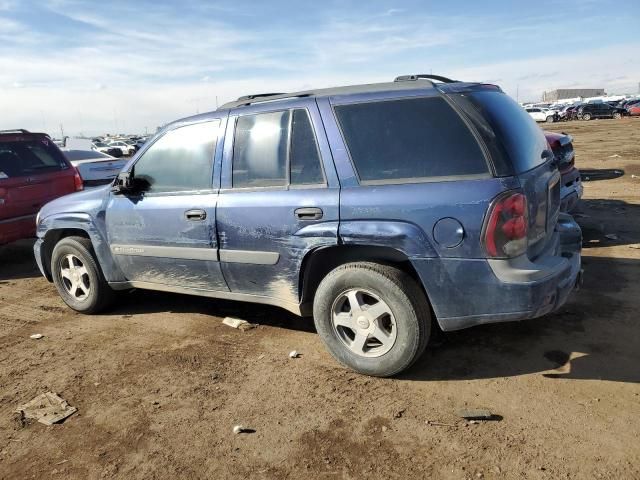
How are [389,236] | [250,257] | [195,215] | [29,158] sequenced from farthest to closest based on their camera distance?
Answer: [29,158], [195,215], [250,257], [389,236]

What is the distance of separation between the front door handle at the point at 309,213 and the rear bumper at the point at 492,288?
720mm

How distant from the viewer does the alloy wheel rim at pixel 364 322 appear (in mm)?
3305

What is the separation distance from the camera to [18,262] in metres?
7.56

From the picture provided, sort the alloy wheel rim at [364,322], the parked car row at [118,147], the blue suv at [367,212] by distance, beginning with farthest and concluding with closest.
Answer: the parked car row at [118,147], the alloy wheel rim at [364,322], the blue suv at [367,212]

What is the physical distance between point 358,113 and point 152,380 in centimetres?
238

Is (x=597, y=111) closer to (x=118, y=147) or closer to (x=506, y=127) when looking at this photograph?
(x=118, y=147)

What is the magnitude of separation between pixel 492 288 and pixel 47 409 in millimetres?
2975

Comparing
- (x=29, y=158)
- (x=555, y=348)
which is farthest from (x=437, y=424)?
(x=29, y=158)

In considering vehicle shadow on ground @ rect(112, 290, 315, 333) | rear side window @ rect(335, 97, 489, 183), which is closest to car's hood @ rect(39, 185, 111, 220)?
vehicle shadow on ground @ rect(112, 290, 315, 333)

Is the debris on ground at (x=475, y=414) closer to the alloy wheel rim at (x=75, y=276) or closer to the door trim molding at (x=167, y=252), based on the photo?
the door trim molding at (x=167, y=252)

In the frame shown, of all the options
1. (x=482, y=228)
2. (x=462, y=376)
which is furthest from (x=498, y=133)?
(x=462, y=376)

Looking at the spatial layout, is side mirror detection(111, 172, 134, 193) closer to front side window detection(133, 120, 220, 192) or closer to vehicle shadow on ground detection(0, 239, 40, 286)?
front side window detection(133, 120, 220, 192)

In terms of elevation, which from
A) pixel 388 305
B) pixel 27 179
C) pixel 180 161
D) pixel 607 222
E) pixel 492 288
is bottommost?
pixel 607 222

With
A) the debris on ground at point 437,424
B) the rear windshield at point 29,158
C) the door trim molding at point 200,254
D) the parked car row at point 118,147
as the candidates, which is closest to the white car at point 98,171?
the parked car row at point 118,147
